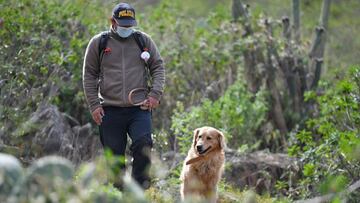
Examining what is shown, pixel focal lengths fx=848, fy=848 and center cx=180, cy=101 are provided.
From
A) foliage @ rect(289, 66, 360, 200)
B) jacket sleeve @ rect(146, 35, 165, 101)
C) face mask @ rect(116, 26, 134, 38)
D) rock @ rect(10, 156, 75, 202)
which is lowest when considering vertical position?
foliage @ rect(289, 66, 360, 200)

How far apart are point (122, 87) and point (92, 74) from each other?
0.41 m

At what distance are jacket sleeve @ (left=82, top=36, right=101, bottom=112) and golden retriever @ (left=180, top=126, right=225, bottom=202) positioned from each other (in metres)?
1.43

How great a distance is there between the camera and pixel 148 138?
8977 millimetres

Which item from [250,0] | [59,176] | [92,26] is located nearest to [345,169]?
[92,26]

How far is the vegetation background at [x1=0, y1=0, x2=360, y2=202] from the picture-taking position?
11.7 meters

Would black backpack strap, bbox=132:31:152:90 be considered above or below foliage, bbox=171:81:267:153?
above

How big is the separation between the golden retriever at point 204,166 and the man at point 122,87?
0.69m

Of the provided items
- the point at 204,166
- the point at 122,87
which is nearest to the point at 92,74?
the point at 122,87

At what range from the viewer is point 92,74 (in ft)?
30.1

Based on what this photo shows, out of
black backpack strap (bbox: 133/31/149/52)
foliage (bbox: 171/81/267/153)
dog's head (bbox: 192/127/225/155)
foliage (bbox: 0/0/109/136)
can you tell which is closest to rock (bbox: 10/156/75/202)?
black backpack strap (bbox: 133/31/149/52)

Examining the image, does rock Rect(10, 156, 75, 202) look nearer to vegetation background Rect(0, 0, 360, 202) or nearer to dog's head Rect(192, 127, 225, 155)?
vegetation background Rect(0, 0, 360, 202)

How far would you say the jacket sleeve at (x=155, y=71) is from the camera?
910cm

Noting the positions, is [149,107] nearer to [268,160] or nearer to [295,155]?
[295,155]

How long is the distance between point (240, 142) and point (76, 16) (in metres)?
3.79
